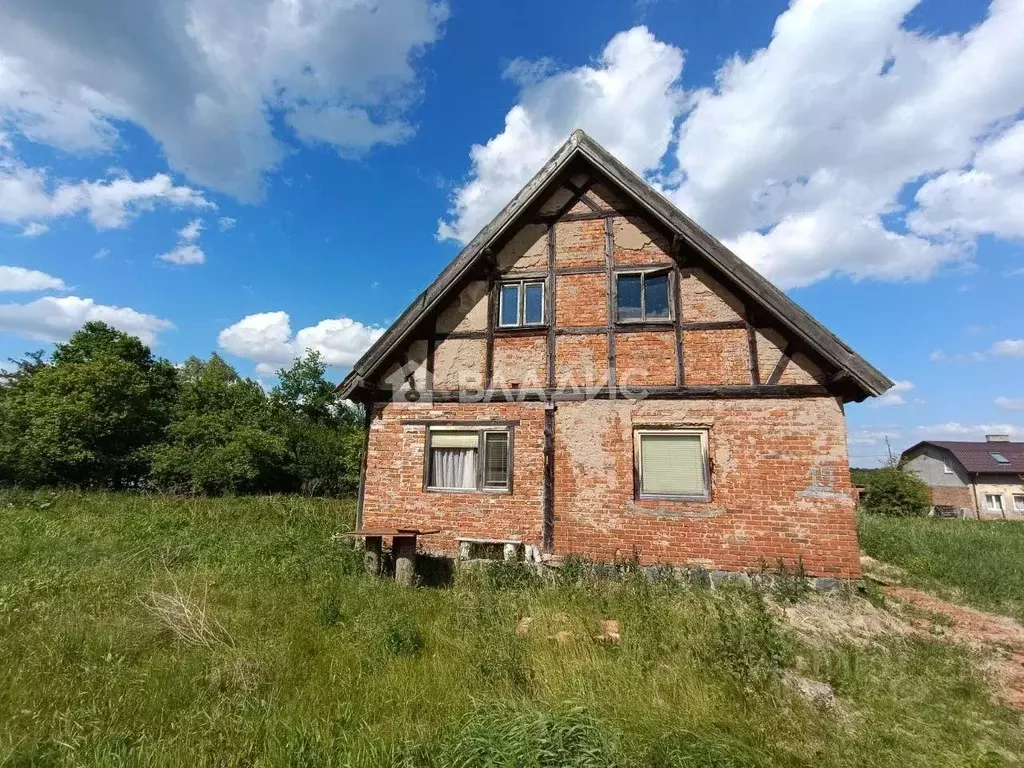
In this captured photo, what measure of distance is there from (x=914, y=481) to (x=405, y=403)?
34.6 meters

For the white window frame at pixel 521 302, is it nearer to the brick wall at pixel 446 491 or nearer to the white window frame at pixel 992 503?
the brick wall at pixel 446 491

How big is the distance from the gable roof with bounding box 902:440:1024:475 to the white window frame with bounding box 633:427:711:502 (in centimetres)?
4616

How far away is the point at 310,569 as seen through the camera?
323 inches

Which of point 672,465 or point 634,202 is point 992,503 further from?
point 634,202

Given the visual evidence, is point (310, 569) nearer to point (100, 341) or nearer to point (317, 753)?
point (317, 753)

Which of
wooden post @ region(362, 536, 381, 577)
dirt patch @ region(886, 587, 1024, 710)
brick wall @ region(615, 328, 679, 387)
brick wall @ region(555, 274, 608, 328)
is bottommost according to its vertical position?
dirt patch @ region(886, 587, 1024, 710)

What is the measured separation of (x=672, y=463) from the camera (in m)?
8.62

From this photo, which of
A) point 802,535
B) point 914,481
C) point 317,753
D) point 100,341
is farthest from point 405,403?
point 914,481

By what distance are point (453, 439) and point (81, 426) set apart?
20.9 metres

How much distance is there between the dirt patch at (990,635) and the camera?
5.17m

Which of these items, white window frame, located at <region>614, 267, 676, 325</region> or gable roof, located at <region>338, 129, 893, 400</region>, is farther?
white window frame, located at <region>614, 267, 676, 325</region>

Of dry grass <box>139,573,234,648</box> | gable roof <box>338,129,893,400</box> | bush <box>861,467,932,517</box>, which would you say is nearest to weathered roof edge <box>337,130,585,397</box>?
gable roof <box>338,129,893,400</box>

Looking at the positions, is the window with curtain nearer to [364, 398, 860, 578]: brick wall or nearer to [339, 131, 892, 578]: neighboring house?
[339, 131, 892, 578]: neighboring house

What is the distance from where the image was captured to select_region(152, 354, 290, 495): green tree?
21.9 meters
